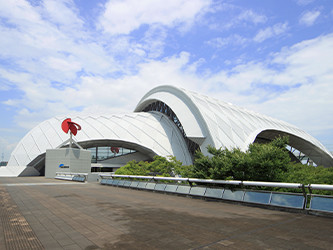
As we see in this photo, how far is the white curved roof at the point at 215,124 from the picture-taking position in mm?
32250

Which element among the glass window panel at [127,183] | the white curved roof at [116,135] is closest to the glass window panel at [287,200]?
the glass window panel at [127,183]

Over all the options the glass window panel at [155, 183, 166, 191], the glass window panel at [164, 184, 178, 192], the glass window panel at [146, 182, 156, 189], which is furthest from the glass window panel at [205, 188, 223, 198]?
the glass window panel at [146, 182, 156, 189]

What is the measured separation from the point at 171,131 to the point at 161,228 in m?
38.1

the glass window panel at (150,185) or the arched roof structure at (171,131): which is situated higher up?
the arched roof structure at (171,131)

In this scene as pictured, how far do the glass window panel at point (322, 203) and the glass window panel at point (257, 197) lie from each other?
59.7 inches

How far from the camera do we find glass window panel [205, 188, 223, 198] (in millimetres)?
11238

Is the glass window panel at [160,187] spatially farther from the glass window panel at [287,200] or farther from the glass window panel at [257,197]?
the glass window panel at [287,200]

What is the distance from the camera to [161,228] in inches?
258

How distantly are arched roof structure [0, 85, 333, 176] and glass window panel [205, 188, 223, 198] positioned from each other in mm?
19771

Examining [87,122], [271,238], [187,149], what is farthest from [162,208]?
[87,122]

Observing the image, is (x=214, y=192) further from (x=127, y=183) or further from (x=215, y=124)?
(x=215, y=124)

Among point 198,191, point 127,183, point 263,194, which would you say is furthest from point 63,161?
point 263,194

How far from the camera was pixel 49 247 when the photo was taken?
514 cm

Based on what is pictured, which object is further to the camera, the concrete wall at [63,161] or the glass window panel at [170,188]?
the concrete wall at [63,161]
